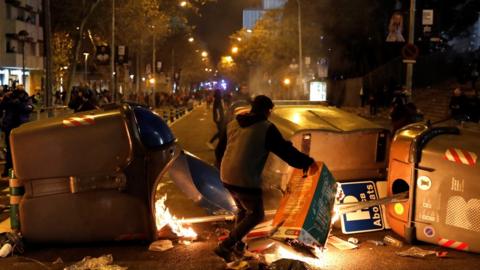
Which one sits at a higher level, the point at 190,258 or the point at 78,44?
the point at 78,44

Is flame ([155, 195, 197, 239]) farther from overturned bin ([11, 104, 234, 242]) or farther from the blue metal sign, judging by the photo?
the blue metal sign

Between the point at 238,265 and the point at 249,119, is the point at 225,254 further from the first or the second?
the point at 249,119

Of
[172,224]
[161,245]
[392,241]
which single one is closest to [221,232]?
[172,224]

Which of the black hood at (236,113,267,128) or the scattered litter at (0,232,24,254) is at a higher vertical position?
the black hood at (236,113,267,128)

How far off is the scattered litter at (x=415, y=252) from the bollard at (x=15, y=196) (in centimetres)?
417

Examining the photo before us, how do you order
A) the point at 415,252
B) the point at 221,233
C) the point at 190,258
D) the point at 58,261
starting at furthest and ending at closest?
1. the point at 221,233
2. the point at 415,252
3. the point at 190,258
4. the point at 58,261

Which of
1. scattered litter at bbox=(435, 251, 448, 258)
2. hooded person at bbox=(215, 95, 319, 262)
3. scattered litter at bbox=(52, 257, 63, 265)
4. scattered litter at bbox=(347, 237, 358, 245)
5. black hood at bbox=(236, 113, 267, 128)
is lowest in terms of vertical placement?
scattered litter at bbox=(52, 257, 63, 265)

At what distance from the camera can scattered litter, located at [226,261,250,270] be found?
5895 millimetres

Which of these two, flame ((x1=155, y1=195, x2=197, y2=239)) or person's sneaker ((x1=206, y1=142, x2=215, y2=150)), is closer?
flame ((x1=155, y1=195, x2=197, y2=239))

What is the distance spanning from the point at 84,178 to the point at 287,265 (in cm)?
247

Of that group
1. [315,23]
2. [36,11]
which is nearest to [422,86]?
[315,23]

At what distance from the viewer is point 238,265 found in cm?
593

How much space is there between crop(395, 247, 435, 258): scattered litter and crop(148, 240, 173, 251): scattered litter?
8.15 feet

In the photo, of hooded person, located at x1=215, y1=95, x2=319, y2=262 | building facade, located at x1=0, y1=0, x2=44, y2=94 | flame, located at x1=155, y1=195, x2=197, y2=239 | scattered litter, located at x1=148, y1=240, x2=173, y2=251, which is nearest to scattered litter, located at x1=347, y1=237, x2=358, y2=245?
hooded person, located at x1=215, y1=95, x2=319, y2=262
